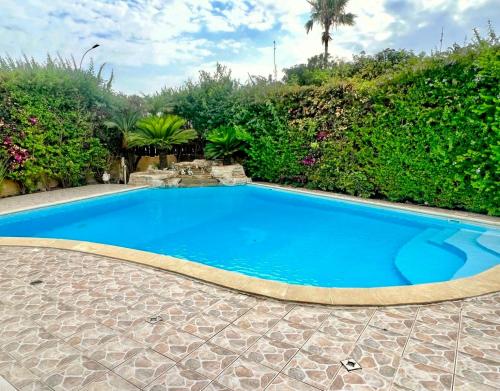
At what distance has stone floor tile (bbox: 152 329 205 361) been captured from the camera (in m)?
2.24

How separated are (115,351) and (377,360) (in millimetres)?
1868

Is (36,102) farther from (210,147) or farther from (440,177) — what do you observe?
(440,177)

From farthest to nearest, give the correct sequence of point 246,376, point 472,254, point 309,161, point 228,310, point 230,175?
point 230,175 → point 309,161 → point 472,254 → point 228,310 → point 246,376

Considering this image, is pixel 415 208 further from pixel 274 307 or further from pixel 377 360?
pixel 377 360

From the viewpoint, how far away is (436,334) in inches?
94.7

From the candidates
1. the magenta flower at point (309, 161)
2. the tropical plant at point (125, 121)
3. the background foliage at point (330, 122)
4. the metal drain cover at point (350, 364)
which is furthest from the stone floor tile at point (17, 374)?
the tropical plant at point (125, 121)

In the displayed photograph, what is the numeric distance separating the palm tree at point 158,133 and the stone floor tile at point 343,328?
33.6 ft

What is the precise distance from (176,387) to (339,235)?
464 cm

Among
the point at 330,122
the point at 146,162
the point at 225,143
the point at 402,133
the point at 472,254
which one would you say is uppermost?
the point at 330,122

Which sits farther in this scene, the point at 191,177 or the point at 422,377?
the point at 191,177

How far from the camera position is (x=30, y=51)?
9.40 metres

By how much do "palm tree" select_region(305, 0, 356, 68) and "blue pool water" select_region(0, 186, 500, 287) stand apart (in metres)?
20.3

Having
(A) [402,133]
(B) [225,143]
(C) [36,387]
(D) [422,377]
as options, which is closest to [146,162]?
(B) [225,143]

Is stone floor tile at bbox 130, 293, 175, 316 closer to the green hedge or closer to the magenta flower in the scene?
the green hedge
